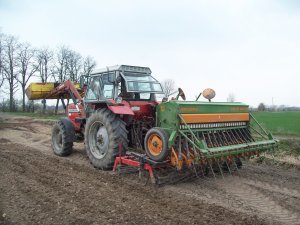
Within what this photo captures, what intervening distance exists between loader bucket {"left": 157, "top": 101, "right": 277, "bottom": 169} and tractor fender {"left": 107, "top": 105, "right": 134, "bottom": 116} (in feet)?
2.18

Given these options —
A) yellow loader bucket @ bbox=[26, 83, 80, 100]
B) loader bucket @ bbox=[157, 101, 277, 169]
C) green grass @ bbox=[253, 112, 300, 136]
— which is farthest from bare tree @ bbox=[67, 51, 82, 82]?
loader bucket @ bbox=[157, 101, 277, 169]

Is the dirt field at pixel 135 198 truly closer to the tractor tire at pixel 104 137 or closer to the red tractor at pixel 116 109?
the tractor tire at pixel 104 137

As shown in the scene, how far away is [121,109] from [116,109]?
0.35 ft

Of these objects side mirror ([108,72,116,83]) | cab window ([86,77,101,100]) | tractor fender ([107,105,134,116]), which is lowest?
tractor fender ([107,105,134,116])

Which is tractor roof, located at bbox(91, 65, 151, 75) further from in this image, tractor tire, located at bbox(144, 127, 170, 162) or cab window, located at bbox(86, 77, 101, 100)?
tractor tire, located at bbox(144, 127, 170, 162)

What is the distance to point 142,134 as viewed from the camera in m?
7.36

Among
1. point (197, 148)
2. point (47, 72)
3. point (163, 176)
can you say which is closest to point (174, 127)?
point (197, 148)

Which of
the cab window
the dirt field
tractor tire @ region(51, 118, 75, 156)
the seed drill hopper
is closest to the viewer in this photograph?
the dirt field

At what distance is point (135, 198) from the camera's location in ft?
17.1

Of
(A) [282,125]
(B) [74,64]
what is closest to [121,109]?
(A) [282,125]

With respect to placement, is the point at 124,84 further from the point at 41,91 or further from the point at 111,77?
the point at 41,91

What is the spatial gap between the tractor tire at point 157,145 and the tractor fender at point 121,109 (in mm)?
799

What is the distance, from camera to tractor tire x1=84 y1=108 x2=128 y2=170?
682cm

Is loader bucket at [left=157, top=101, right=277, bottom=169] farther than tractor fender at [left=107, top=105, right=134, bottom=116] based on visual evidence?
No
